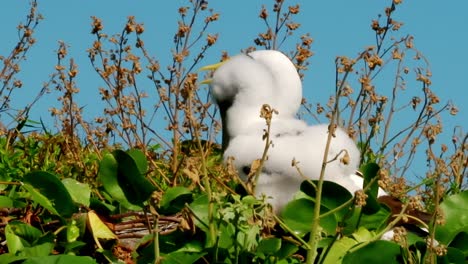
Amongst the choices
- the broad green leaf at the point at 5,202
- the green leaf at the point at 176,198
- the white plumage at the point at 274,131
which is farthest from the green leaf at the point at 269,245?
the broad green leaf at the point at 5,202

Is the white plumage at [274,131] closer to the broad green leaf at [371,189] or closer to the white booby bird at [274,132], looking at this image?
the white booby bird at [274,132]

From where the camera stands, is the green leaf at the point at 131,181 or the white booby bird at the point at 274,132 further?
the white booby bird at the point at 274,132

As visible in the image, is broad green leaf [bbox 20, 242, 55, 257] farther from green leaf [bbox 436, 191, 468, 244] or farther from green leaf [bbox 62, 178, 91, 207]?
green leaf [bbox 436, 191, 468, 244]

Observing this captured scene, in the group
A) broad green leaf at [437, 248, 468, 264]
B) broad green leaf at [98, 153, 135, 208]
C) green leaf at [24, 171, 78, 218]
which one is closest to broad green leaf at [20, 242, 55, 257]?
green leaf at [24, 171, 78, 218]

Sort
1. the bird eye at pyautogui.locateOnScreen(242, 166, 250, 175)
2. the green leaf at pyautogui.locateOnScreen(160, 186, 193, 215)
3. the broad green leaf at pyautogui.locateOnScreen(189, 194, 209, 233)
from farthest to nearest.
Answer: the bird eye at pyautogui.locateOnScreen(242, 166, 250, 175)
the green leaf at pyautogui.locateOnScreen(160, 186, 193, 215)
the broad green leaf at pyautogui.locateOnScreen(189, 194, 209, 233)

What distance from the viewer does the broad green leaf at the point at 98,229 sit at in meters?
3.42

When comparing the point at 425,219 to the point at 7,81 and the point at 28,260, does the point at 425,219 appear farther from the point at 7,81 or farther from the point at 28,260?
the point at 7,81

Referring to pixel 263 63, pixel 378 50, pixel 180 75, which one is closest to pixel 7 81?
pixel 180 75

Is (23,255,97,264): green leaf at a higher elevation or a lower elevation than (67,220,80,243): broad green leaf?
lower

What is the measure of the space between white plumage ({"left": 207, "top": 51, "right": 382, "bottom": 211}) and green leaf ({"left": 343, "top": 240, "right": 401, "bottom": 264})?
1.64ft

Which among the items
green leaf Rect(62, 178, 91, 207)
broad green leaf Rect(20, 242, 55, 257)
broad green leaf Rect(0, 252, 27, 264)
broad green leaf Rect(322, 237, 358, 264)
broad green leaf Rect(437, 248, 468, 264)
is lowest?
broad green leaf Rect(437, 248, 468, 264)

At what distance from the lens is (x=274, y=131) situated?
3945 millimetres

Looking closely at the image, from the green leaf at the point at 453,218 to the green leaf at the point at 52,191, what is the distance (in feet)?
3.52

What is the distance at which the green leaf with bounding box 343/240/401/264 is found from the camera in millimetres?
3211
